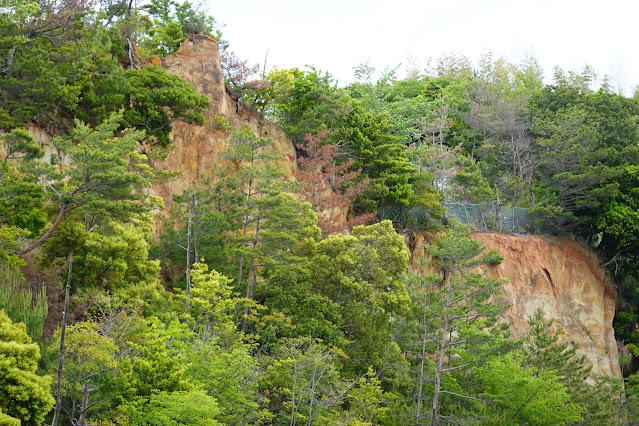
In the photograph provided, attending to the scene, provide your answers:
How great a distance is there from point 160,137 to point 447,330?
14.6 meters

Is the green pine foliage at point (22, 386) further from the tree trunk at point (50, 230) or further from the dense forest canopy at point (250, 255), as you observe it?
the tree trunk at point (50, 230)

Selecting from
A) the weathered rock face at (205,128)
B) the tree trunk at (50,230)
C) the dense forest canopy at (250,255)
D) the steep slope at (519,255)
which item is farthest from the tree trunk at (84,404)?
the steep slope at (519,255)

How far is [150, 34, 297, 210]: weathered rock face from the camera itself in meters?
32.7

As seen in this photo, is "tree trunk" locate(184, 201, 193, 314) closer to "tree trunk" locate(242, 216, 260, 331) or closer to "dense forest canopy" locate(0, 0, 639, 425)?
"dense forest canopy" locate(0, 0, 639, 425)

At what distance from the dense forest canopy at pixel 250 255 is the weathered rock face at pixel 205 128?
3.44 feet

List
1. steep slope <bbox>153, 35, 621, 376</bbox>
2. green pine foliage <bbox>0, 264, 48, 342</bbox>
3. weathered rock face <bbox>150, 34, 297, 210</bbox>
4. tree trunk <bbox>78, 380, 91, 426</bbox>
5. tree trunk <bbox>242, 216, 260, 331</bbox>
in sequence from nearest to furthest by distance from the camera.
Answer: tree trunk <bbox>78, 380, 91, 426</bbox> < green pine foliage <bbox>0, 264, 48, 342</bbox> < tree trunk <bbox>242, 216, 260, 331</bbox> < weathered rock face <bbox>150, 34, 297, 210</bbox> < steep slope <bbox>153, 35, 621, 376</bbox>

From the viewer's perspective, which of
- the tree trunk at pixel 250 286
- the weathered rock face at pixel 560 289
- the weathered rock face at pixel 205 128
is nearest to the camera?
the tree trunk at pixel 250 286

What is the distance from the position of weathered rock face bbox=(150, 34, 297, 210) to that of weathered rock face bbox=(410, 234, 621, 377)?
10009 millimetres

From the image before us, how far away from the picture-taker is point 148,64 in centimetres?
3322

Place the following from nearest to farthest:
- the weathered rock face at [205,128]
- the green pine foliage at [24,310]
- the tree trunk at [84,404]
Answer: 1. the tree trunk at [84,404]
2. the green pine foliage at [24,310]
3. the weathered rock face at [205,128]

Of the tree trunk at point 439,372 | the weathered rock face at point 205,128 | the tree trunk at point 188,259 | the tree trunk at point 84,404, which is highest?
the weathered rock face at point 205,128

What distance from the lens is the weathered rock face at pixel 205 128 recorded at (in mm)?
32656

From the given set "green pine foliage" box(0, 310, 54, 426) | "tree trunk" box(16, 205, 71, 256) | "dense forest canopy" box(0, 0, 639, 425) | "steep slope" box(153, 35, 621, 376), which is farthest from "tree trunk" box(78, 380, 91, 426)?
"steep slope" box(153, 35, 621, 376)

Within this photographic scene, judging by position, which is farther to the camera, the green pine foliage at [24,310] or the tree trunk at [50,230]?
the tree trunk at [50,230]
